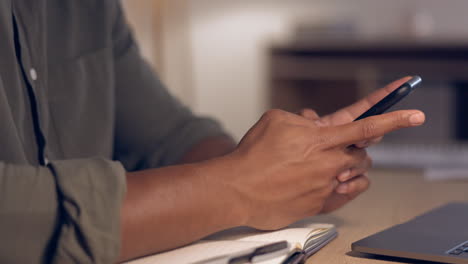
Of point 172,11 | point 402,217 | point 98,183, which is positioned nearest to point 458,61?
point 172,11

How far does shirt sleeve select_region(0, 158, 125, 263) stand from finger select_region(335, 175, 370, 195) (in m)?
0.32

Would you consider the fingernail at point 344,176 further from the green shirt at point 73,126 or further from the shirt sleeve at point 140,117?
the shirt sleeve at point 140,117

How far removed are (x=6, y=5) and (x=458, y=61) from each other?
2.73 m

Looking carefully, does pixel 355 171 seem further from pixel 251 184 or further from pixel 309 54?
pixel 309 54

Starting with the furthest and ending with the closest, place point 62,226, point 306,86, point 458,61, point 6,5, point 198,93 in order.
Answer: point 198,93 < point 306,86 < point 458,61 < point 6,5 < point 62,226

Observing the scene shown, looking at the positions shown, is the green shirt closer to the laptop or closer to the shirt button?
the shirt button

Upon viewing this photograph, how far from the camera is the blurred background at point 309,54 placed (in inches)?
131

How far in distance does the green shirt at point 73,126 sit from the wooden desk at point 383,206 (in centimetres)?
23

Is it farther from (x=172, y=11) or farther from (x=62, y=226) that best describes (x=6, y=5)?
(x=172, y=11)

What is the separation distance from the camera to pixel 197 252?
0.69 metres

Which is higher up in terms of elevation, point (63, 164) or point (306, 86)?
point (63, 164)

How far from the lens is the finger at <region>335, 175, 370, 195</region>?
844 millimetres

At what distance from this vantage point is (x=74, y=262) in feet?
2.00

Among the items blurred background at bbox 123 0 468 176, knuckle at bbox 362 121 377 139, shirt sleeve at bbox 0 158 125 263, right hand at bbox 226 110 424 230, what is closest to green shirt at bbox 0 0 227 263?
shirt sleeve at bbox 0 158 125 263
